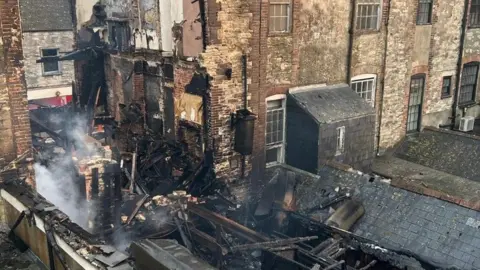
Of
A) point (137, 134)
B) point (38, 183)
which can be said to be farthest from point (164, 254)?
point (137, 134)

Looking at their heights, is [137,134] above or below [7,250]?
above

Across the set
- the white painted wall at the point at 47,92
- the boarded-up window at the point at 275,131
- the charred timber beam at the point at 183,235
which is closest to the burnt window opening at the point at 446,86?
the boarded-up window at the point at 275,131

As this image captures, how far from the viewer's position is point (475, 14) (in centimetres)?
1875

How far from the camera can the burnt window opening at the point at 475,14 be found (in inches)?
731

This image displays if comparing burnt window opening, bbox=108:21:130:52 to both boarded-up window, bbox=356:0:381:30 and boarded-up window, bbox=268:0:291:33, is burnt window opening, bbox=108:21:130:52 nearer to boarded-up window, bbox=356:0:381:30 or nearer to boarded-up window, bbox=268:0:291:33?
boarded-up window, bbox=268:0:291:33

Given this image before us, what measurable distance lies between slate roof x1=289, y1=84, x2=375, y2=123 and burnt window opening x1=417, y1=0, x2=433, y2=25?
469cm

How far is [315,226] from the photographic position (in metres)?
10.8

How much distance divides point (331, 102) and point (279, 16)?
2.99 metres

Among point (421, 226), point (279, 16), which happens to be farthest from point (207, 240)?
point (279, 16)

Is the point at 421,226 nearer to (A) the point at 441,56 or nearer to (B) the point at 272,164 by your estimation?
(B) the point at 272,164

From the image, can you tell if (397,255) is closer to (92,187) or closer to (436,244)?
(436,244)

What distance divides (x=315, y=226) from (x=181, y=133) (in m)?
4.98

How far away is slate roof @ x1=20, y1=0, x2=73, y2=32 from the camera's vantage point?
90.7ft

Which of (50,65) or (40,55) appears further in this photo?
(50,65)
